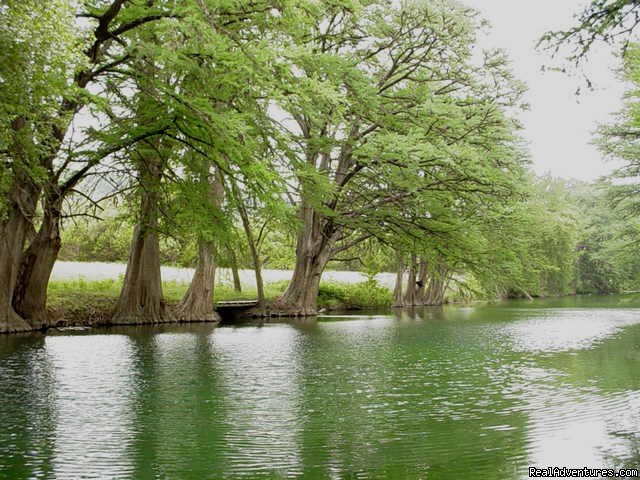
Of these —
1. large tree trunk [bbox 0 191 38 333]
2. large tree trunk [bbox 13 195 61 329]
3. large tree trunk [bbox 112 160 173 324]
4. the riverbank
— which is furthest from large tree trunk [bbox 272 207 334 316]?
large tree trunk [bbox 0 191 38 333]

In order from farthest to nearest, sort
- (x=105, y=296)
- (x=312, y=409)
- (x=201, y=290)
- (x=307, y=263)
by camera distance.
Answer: (x=307, y=263) → (x=201, y=290) → (x=105, y=296) → (x=312, y=409)

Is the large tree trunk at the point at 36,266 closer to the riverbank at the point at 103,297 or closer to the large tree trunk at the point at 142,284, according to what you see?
the riverbank at the point at 103,297

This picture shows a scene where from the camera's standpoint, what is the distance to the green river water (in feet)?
18.2

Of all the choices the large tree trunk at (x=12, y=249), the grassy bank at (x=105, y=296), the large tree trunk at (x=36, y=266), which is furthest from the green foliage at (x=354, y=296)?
the large tree trunk at (x=12, y=249)

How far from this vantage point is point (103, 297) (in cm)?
2153

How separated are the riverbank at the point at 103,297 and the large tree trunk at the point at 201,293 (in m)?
0.62

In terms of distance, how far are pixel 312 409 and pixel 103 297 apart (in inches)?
596

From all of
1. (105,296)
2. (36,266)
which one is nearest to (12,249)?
(36,266)

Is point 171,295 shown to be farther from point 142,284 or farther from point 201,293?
point 142,284

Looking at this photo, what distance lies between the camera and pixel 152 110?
16.1 metres

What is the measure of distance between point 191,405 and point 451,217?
16.7 m

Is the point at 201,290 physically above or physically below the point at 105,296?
above

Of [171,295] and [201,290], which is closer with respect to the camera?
[201,290]

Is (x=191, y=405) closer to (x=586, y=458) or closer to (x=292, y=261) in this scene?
(x=586, y=458)
